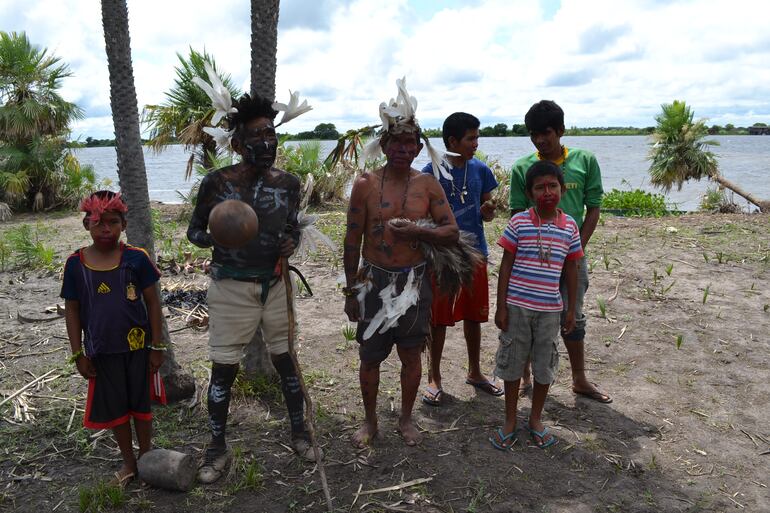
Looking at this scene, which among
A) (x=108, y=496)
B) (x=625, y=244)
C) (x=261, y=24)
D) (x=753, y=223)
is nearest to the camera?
(x=108, y=496)

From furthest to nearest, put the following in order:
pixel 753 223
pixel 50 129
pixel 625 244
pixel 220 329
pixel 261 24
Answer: pixel 50 129 → pixel 753 223 → pixel 625 244 → pixel 261 24 → pixel 220 329

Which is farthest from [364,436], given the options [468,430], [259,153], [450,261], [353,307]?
[259,153]

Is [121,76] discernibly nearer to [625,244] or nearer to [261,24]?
[261,24]

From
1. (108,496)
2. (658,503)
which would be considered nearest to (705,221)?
(658,503)

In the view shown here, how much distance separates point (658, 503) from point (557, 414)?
40.5 inches

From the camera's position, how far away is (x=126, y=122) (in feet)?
12.5

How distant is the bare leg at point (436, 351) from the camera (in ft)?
14.0

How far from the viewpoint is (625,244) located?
8773 millimetres

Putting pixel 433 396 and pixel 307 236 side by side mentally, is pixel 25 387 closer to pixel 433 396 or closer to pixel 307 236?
pixel 307 236

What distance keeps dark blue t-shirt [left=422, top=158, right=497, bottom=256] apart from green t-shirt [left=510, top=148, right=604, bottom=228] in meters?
0.26

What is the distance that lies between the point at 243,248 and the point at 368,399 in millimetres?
1190

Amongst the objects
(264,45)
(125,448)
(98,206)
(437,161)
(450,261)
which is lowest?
(125,448)

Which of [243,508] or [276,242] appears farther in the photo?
[276,242]

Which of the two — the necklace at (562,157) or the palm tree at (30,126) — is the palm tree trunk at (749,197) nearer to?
the necklace at (562,157)
